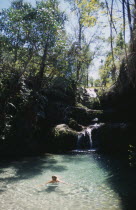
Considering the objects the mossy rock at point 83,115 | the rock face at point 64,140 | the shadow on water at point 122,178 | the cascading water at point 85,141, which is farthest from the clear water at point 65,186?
the mossy rock at point 83,115

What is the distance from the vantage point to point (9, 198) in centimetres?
553

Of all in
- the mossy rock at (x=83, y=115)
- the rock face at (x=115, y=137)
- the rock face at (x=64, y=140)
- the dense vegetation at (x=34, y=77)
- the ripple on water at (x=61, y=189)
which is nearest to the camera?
the ripple on water at (x=61, y=189)

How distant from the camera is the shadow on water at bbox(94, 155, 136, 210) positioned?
5322mm

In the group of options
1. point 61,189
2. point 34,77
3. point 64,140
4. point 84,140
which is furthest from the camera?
point 34,77

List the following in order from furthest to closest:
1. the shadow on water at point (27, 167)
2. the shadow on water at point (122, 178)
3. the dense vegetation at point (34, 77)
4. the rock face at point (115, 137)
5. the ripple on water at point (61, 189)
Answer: the rock face at point (115, 137)
the dense vegetation at point (34, 77)
the shadow on water at point (27, 167)
the shadow on water at point (122, 178)
the ripple on water at point (61, 189)

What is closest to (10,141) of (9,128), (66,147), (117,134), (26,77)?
(9,128)

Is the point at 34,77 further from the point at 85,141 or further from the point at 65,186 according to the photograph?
the point at 65,186

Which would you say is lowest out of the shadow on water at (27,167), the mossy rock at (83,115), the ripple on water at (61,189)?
the ripple on water at (61,189)

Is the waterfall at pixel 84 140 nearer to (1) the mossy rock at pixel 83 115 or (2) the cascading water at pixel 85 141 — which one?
(2) the cascading water at pixel 85 141

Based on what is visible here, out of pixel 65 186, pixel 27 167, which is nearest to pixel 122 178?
pixel 65 186

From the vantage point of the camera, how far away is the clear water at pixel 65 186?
518 cm

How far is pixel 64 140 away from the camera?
1253 centimetres

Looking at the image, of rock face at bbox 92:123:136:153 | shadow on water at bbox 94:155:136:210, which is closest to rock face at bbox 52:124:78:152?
rock face at bbox 92:123:136:153

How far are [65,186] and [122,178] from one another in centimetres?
218
